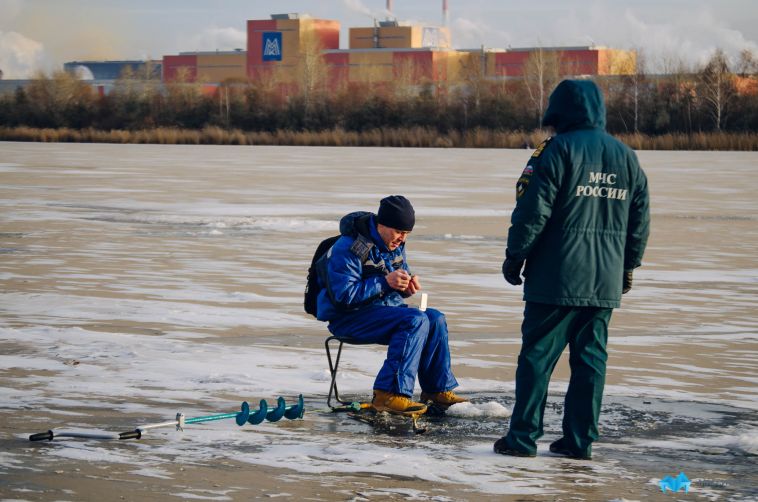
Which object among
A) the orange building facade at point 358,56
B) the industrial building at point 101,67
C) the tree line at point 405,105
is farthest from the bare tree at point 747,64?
the industrial building at point 101,67

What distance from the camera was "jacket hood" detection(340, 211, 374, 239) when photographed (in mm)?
6648

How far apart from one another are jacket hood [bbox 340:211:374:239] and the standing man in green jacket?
38.5 inches

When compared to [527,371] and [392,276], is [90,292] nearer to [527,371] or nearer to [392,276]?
[392,276]

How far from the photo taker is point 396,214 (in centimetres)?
654

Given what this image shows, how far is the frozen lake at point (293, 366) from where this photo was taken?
215 inches

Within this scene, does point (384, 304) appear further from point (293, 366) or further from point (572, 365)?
point (293, 366)

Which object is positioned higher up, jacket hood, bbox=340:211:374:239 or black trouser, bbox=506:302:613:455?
jacket hood, bbox=340:211:374:239

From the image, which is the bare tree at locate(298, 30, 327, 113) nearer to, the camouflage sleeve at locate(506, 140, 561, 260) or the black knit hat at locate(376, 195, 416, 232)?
the black knit hat at locate(376, 195, 416, 232)

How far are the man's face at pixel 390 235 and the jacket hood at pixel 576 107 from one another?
1.06 m

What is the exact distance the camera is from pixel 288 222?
61.5ft

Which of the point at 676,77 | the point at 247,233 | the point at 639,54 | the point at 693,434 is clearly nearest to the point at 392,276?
the point at 693,434

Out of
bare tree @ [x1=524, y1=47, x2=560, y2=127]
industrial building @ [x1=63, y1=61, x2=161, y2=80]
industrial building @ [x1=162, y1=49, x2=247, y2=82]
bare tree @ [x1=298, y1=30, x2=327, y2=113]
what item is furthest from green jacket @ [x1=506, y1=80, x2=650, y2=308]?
industrial building @ [x1=63, y1=61, x2=161, y2=80]

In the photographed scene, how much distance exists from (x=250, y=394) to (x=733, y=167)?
3262 cm

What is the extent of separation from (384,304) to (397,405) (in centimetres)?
56
